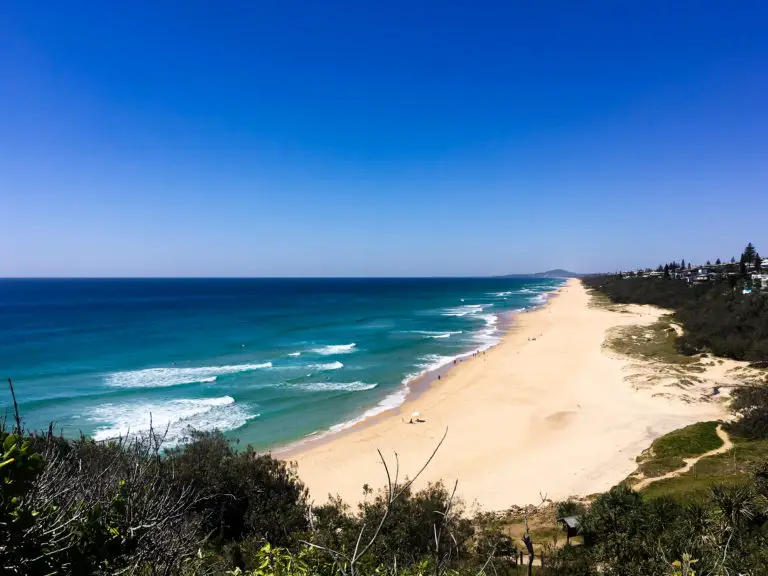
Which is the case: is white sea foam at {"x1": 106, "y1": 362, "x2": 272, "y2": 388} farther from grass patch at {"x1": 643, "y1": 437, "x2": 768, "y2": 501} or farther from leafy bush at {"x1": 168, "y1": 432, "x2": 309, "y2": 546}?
grass patch at {"x1": 643, "y1": 437, "x2": 768, "y2": 501}

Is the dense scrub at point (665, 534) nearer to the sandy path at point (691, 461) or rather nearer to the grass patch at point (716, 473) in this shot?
the grass patch at point (716, 473)

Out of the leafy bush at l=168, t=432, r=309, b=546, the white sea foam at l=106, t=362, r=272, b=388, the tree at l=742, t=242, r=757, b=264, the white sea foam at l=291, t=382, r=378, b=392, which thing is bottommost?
the white sea foam at l=291, t=382, r=378, b=392

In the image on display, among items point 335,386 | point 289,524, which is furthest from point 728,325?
point 289,524

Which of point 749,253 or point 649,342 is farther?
point 749,253

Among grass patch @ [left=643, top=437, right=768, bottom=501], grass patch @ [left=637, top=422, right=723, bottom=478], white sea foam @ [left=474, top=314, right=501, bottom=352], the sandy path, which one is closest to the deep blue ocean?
white sea foam @ [left=474, top=314, right=501, bottom=352]

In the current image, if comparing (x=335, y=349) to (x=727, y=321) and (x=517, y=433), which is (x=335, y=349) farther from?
(x=727, y=321)
